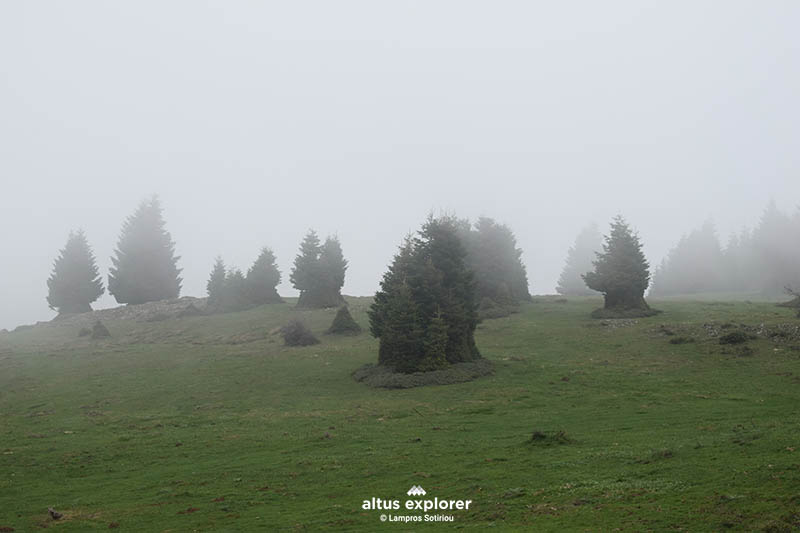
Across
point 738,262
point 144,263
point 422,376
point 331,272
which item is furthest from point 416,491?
point 738,262

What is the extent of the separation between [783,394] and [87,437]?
3673cm

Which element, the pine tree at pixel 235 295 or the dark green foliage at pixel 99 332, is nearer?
the dark green foliage at pixel 99 332

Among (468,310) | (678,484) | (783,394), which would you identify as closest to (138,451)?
(678,484)

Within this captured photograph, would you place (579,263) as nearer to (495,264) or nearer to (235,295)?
(495,264)

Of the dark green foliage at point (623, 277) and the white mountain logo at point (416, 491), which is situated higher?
the dark green foliage at point (623, 277)

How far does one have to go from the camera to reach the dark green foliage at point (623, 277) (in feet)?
204

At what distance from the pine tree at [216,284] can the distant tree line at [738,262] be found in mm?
92514

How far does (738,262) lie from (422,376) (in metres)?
103

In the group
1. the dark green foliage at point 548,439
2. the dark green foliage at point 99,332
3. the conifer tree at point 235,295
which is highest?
the conifer tree at point 235,295

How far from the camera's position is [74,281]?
108 m

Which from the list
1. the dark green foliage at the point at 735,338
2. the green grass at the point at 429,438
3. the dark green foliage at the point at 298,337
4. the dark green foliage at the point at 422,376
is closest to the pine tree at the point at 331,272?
the dark green foliage at the point at 298,337

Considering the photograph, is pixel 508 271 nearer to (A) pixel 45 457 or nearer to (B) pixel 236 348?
(B) pixel 236 348

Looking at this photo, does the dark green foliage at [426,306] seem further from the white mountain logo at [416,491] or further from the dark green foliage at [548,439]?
the white mountain logo at [416,491]

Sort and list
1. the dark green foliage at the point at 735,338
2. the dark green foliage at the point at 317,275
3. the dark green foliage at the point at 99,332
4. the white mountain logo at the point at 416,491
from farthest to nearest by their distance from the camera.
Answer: the dark green foliage at the point at 317,275
the dark green foliage at the point at 99,332
the dark green foliage at the point at 735,338
the white mountain logo at the point at 416,491
